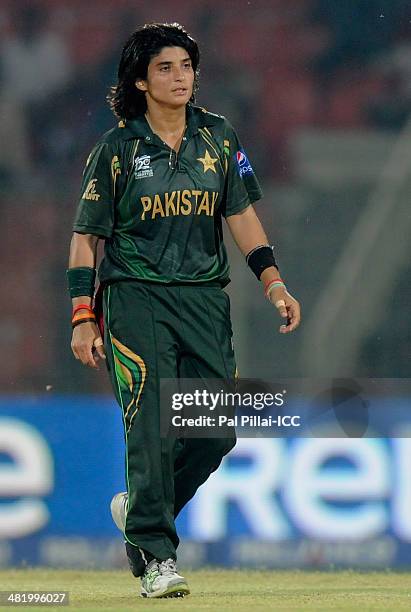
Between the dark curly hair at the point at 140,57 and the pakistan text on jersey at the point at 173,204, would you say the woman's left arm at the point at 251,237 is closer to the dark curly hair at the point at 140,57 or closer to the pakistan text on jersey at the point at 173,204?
the pakistan text on jersey at the point at 173,204

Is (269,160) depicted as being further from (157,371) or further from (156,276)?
(157,371)

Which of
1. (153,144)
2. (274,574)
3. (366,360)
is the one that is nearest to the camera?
(153,144)

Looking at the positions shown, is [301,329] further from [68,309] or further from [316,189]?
[68,309]

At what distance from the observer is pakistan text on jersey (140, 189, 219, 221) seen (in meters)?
4.21

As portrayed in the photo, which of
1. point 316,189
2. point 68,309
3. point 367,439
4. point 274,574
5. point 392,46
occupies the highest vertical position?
point 392,46

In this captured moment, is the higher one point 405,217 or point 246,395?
point 405,217

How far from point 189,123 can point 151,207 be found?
338 millimetres

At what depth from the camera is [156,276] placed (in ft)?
13.8

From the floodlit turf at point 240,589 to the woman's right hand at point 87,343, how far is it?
0.70 m

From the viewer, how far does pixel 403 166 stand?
20.6 ft

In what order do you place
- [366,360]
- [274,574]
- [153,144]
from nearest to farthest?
[153,144] < [274,574] < [366,360]

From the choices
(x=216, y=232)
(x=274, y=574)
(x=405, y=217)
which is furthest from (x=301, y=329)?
(x=216, y=232)

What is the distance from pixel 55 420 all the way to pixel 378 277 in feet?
5.00

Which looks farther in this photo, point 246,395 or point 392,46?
point 392,46
